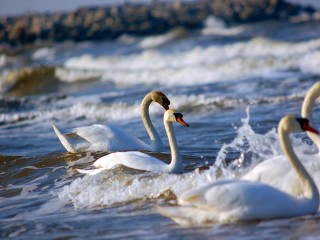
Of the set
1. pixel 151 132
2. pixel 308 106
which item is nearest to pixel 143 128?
pixel 151 132

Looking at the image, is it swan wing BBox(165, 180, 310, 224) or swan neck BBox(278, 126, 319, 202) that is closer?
swan wing BBox(165, 180, 310, 224)

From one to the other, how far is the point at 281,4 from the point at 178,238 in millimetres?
57431

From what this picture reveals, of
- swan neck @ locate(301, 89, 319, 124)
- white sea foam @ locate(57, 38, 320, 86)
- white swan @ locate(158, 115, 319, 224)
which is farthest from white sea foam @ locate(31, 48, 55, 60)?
white swan @ locate(158, 115, 319, 224)

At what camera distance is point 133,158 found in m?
9.07

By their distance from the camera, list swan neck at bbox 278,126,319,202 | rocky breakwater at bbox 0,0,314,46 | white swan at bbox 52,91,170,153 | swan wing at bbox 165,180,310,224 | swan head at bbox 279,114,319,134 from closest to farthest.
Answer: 1. swan wing at bbox 165,180,310,224
2. swan neck at bbox 278,126,319,202
3. swan head at bbox 279,114,319,134
4. white swan at bbox 52,91,170,153
5. rocky breakwater at bbox 0,0,314,46

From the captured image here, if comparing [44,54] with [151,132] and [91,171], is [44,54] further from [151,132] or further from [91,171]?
[91,171]

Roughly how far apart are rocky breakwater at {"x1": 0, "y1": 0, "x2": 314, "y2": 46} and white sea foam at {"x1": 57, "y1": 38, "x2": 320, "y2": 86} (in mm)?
21233

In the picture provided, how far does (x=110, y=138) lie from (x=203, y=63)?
14.8m

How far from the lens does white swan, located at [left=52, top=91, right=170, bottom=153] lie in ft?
35.4

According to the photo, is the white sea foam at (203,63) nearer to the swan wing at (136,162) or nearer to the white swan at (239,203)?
the swan wing at (136,162)

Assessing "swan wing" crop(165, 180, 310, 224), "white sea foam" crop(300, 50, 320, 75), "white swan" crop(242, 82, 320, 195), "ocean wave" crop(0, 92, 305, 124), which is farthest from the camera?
"white sea foam" crop(300, 50, 320, 75)

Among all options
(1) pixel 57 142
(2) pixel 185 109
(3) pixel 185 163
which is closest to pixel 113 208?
(3) pixel 185 163

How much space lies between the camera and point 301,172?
6914 millimetres

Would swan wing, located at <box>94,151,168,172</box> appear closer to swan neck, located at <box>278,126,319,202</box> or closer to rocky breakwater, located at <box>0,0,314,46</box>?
swan neck, located at <box>278,126,319,202</box>
